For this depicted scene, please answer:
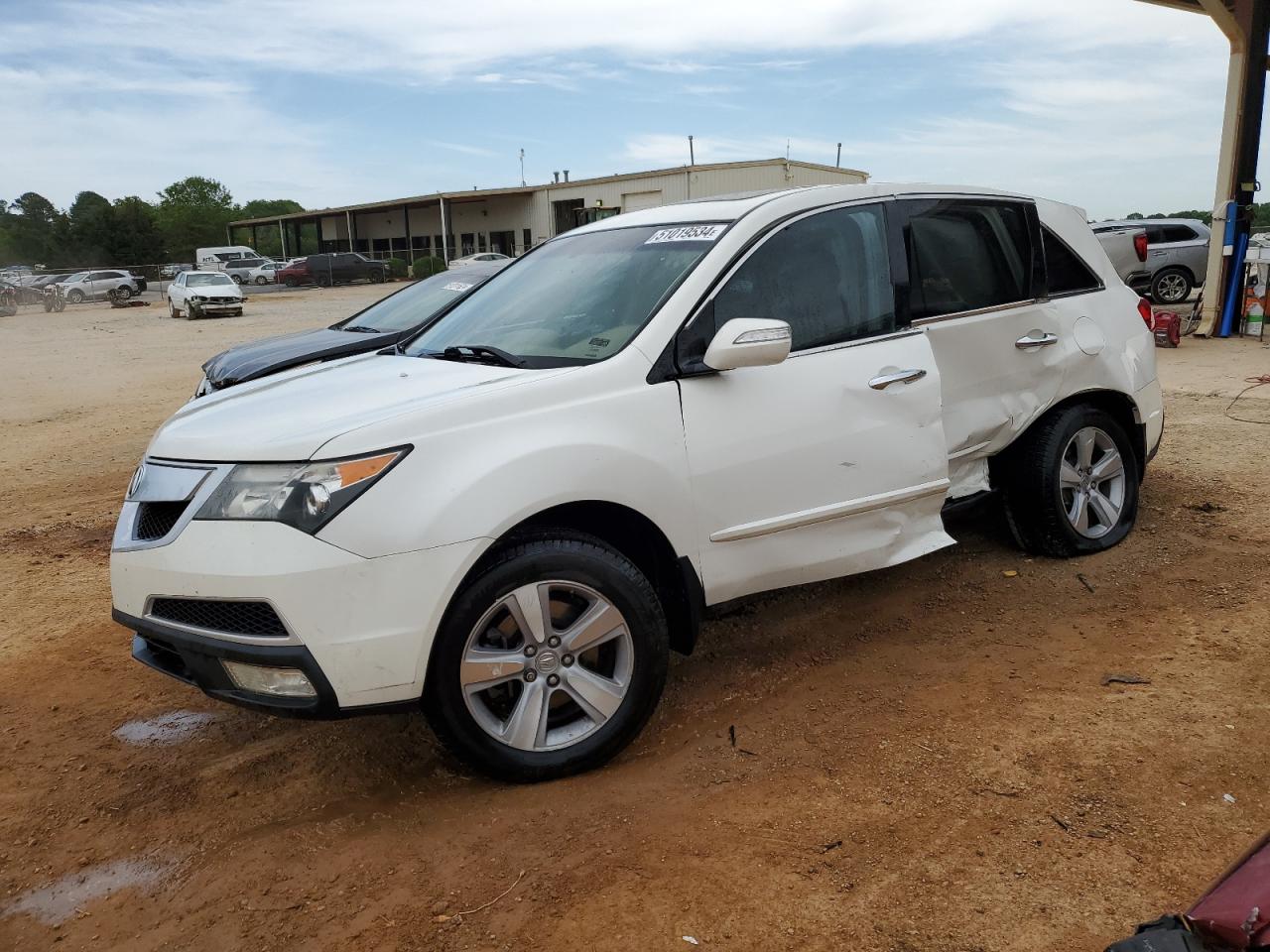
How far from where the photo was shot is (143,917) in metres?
2.71

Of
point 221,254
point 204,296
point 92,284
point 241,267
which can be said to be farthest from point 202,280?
point 221,254

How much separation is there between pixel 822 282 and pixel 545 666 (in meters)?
1.85

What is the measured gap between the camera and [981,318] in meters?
4.43

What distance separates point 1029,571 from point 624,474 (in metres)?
2.64

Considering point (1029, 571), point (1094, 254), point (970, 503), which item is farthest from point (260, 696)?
point (1094, 254)

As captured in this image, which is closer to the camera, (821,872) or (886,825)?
(821,872)

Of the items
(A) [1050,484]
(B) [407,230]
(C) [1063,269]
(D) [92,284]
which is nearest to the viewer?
(A) [1050,484]

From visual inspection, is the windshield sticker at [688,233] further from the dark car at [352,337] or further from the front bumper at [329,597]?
the dark car at [352,337]

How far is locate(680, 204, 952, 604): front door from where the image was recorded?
349 cm

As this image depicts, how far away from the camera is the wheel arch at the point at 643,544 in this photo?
10.4 feet

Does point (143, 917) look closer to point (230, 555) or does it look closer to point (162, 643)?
point (162, 643)

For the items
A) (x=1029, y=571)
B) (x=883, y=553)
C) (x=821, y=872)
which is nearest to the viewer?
(x=821, y=872)

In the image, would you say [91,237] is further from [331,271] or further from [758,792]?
[758,792]

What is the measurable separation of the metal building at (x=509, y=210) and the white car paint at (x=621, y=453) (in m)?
26.6
